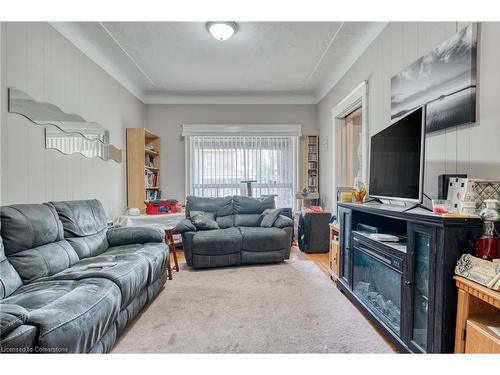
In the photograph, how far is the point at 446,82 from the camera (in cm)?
189

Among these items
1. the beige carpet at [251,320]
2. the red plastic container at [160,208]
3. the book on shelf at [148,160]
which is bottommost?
the beige carpet at [251,320]

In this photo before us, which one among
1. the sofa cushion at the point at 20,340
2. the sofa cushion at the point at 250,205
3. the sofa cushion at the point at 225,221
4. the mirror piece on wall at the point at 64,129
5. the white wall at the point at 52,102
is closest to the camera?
the sofa cushion at the point at 20,340

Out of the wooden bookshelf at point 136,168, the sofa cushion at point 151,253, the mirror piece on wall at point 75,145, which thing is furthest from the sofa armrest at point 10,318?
the wooden bookshelf at point 136,168

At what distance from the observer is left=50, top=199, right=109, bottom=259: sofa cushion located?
2379mm

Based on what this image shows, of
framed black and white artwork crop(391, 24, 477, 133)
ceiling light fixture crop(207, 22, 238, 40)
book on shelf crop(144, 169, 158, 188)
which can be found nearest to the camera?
framed black and white artwork crop(391, 24, 477, 133)

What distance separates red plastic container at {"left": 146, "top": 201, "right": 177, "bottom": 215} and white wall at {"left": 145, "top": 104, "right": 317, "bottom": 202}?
0.75m

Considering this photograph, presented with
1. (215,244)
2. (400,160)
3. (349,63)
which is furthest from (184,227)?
(349,63)

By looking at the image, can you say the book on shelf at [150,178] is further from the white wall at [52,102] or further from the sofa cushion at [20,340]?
the sofa cushion at [20,340]

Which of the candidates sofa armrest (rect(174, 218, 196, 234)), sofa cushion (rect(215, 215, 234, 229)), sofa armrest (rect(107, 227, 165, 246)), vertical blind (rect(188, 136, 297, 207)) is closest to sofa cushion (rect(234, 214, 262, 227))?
sofa cushion (rect(215, 215, 234, 229))

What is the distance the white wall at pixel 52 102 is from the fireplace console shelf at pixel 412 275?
2.84 m

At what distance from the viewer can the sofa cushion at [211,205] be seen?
409 cm

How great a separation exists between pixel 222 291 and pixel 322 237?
219 centimetres

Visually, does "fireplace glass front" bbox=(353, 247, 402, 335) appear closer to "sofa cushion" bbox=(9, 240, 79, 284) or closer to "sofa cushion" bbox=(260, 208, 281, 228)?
"sofa cushion" bbox=(260, 208, 281, 228)

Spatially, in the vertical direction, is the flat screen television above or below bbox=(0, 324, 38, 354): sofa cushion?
above
